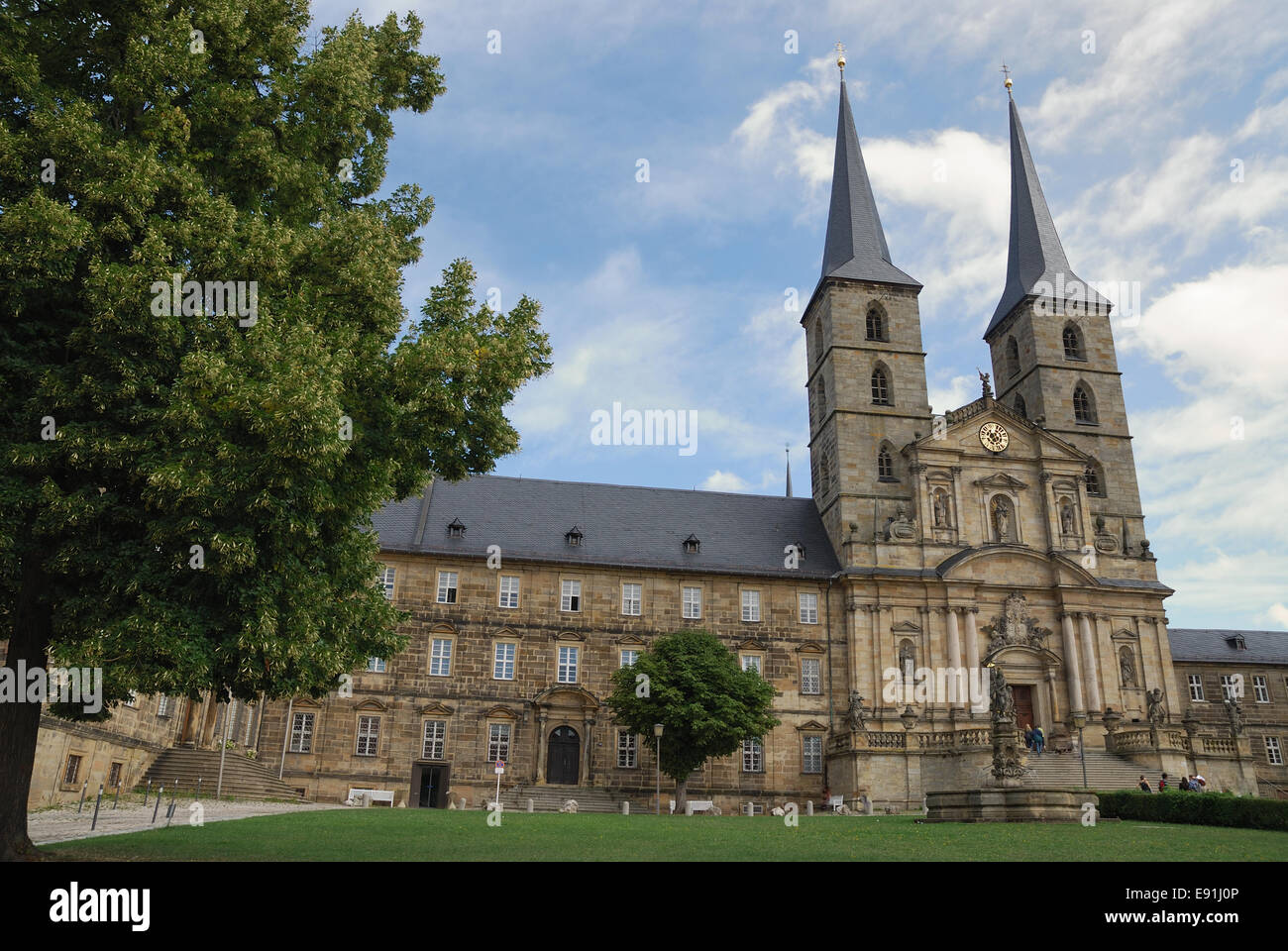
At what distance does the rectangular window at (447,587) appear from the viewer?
40594mm

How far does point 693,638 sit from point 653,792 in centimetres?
712

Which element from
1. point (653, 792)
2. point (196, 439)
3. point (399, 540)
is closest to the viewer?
point (196, 439)

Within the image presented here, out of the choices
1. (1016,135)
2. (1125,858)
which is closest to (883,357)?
(1016,135)

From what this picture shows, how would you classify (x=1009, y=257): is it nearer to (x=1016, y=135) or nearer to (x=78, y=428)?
(x=1016, y=135)

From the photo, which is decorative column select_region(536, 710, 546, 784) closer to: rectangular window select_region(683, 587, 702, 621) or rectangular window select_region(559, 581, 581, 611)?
rectangular window select_region(559, 581, 581, 611)

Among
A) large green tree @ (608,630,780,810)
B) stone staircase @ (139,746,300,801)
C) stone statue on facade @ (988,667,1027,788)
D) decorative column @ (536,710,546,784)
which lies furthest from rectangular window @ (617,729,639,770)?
stone statue on facade @ (988,667,1027,788)

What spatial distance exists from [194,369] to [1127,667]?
4266 cm

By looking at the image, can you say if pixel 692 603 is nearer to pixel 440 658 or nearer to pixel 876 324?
pixel 440 658

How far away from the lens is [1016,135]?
5812 cm

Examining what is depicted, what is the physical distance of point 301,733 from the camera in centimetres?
3781

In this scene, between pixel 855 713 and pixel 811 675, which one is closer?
pixel 855 713

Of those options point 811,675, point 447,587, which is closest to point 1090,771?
point 811,675

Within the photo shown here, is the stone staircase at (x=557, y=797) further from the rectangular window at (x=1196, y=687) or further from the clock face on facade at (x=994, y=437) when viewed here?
the rectangular window at (x=1196, y=687)

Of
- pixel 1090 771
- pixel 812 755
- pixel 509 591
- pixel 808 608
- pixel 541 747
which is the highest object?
pixel 509 591
